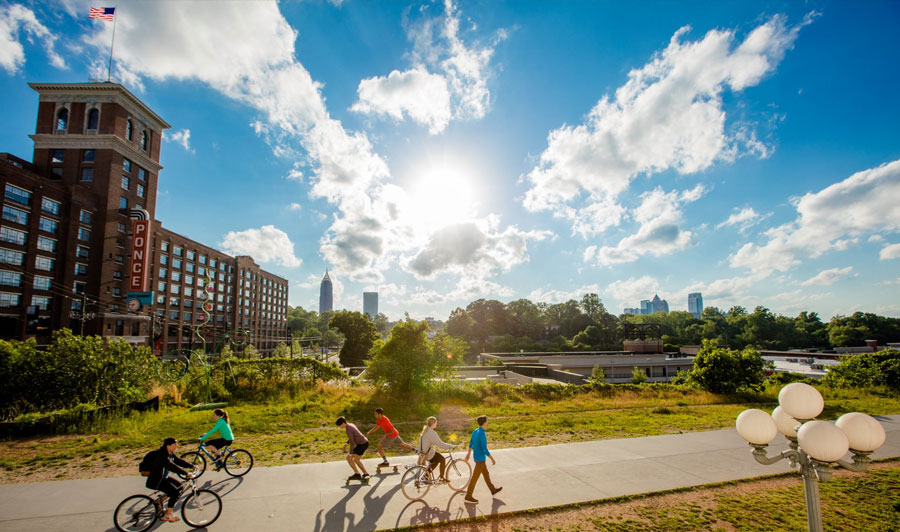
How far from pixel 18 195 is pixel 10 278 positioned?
9110 mm

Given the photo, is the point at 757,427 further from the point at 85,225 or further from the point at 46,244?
the point at 85,225

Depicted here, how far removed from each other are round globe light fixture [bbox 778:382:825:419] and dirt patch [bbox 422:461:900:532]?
12.9ft

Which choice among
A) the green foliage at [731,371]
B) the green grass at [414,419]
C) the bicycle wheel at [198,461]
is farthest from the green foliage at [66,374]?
the green foliage at [731,371]

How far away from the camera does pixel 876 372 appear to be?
Result: 81.7 ft

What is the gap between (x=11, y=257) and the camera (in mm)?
40938

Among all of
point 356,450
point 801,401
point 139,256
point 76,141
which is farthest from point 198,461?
point 76,141

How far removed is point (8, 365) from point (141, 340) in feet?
161

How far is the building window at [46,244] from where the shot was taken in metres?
43.9

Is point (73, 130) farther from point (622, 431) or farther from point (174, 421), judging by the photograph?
point (622, 431)

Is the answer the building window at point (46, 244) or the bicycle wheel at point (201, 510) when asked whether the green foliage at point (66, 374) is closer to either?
the bicycle wheel at point (201, 510)

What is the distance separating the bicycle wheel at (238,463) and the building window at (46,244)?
177 ft

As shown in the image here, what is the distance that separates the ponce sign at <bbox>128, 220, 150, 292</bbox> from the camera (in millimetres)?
42969

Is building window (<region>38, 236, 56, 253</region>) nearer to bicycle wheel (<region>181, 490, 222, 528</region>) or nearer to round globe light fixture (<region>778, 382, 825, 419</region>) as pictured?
bicycle wheel (<region>181, 490, 222, 528</region>)

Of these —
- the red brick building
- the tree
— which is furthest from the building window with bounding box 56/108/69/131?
the tree
